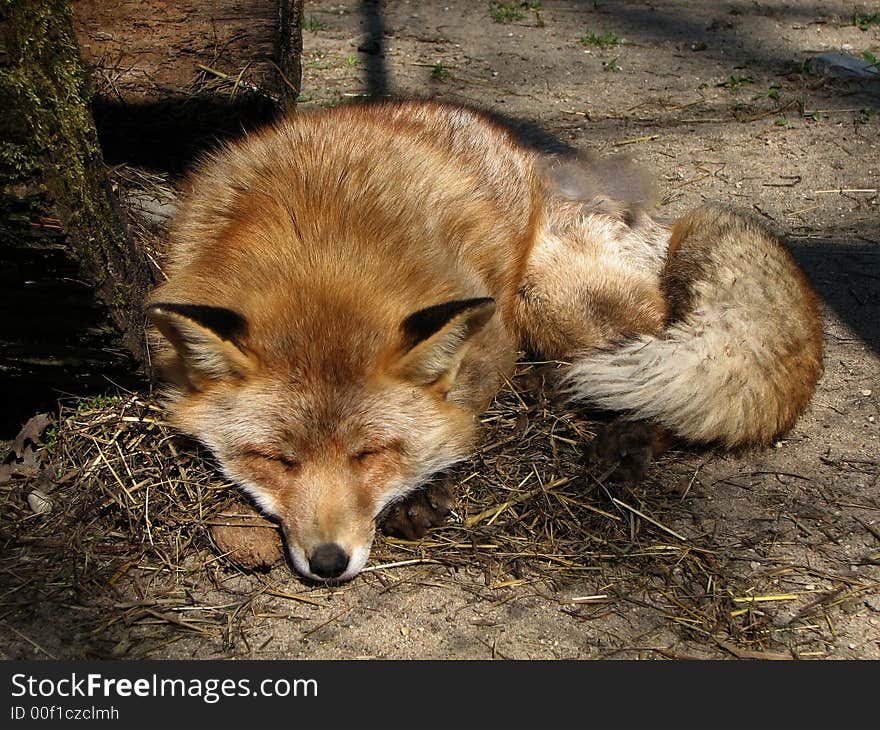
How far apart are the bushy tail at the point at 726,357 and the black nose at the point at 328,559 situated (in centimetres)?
127

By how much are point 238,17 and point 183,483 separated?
97.9 inches

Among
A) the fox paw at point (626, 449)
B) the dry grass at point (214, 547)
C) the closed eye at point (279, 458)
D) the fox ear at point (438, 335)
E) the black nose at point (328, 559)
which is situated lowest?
the dry grass at point (214, 547)

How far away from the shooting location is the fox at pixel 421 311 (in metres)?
2.50

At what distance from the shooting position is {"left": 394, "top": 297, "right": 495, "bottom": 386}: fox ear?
2412mm

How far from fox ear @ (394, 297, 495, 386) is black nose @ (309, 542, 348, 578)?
1.92 ft

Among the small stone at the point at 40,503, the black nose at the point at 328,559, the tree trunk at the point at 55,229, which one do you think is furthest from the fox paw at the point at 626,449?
the small stone at the point at 40,503

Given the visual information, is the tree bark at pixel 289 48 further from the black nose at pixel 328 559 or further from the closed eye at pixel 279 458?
the black nose at pixel 328 559

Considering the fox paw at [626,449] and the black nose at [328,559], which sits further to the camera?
the fox paw at [626,449]

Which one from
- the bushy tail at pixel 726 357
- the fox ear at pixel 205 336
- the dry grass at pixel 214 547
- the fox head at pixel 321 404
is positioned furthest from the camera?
the bushy tail at pixel 726 357

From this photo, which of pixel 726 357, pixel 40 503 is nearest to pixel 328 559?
pixel 40 503

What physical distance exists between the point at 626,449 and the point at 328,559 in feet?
4.24

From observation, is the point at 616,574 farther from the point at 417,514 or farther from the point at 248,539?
the point at 248,539

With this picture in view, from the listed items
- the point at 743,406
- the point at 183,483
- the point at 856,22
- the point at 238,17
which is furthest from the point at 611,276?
the point at 856,22

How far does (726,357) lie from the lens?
122 inches
